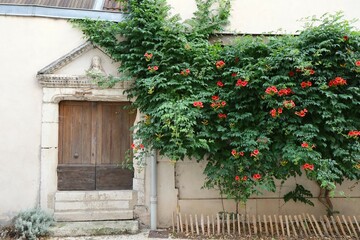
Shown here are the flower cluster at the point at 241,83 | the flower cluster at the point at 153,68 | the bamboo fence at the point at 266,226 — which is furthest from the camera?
the bamboo fence at the point at 266,226

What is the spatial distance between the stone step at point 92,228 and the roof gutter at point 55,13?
3228 mm

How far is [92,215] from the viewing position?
4.24 meters

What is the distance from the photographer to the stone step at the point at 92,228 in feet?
12.9

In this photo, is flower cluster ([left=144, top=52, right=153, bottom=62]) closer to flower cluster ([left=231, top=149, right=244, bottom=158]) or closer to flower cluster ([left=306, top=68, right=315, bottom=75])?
flower cluster ([left=231, top=149, right=244, bottom=158])

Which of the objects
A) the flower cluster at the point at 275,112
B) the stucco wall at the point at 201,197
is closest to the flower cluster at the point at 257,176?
the flower cluster at the point at 275,112

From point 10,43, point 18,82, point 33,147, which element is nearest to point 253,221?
point 33,147

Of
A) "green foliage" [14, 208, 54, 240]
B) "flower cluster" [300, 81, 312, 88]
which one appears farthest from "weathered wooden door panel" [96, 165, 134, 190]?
"flower cluster" [300, 81, 312, 88]

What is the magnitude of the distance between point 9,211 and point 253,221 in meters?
3.74

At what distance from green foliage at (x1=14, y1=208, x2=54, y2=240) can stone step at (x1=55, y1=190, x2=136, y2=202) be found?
1.10 ft

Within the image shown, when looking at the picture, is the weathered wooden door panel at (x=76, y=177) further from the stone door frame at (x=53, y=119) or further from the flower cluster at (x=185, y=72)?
the flower cluster at (x=185, y=72)

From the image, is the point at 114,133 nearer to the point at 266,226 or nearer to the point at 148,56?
the point at 148,56

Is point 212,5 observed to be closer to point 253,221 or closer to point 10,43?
point 10,43

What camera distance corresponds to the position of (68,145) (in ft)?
14.6

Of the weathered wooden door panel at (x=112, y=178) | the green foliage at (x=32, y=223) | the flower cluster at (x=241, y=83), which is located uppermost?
the flower cluster at (x=241, y=83)
